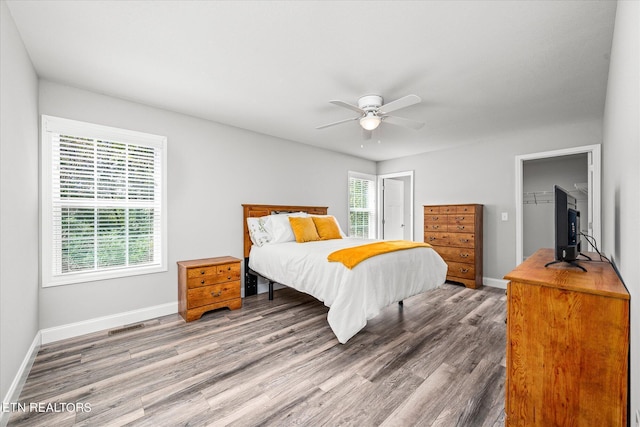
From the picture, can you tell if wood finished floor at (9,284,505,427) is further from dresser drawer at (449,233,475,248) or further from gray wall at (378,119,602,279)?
gray wall at (378,119,602,279)

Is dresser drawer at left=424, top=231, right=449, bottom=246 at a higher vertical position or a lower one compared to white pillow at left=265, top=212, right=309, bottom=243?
lower

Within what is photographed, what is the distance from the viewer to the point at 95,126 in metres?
2.79

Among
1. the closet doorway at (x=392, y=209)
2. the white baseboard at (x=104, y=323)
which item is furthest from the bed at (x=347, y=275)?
the closet doorway at (x=392, y=209)

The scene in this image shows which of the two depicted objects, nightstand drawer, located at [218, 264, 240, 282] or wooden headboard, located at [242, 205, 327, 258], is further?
wooden headboard, located at [242, 205, 327, 258]

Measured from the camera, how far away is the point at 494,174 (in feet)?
14.6

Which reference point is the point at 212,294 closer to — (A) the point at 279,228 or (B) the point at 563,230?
(A) the point at 279,228

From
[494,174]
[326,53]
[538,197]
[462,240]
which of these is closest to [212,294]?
[326,53]

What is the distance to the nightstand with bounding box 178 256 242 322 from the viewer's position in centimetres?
304

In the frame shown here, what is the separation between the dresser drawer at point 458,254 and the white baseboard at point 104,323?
13.5 feet

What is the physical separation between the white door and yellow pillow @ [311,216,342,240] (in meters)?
2.33

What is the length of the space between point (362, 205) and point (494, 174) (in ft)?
8.18

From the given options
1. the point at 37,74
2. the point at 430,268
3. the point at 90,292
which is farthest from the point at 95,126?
the point at 430,268

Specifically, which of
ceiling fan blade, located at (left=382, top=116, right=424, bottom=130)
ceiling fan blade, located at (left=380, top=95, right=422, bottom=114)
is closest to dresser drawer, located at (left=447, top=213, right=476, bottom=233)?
ceiling fan blade, located at (left=382, top=116, right=424, bottom=130)

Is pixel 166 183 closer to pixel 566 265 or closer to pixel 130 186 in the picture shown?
pixel 130 186
